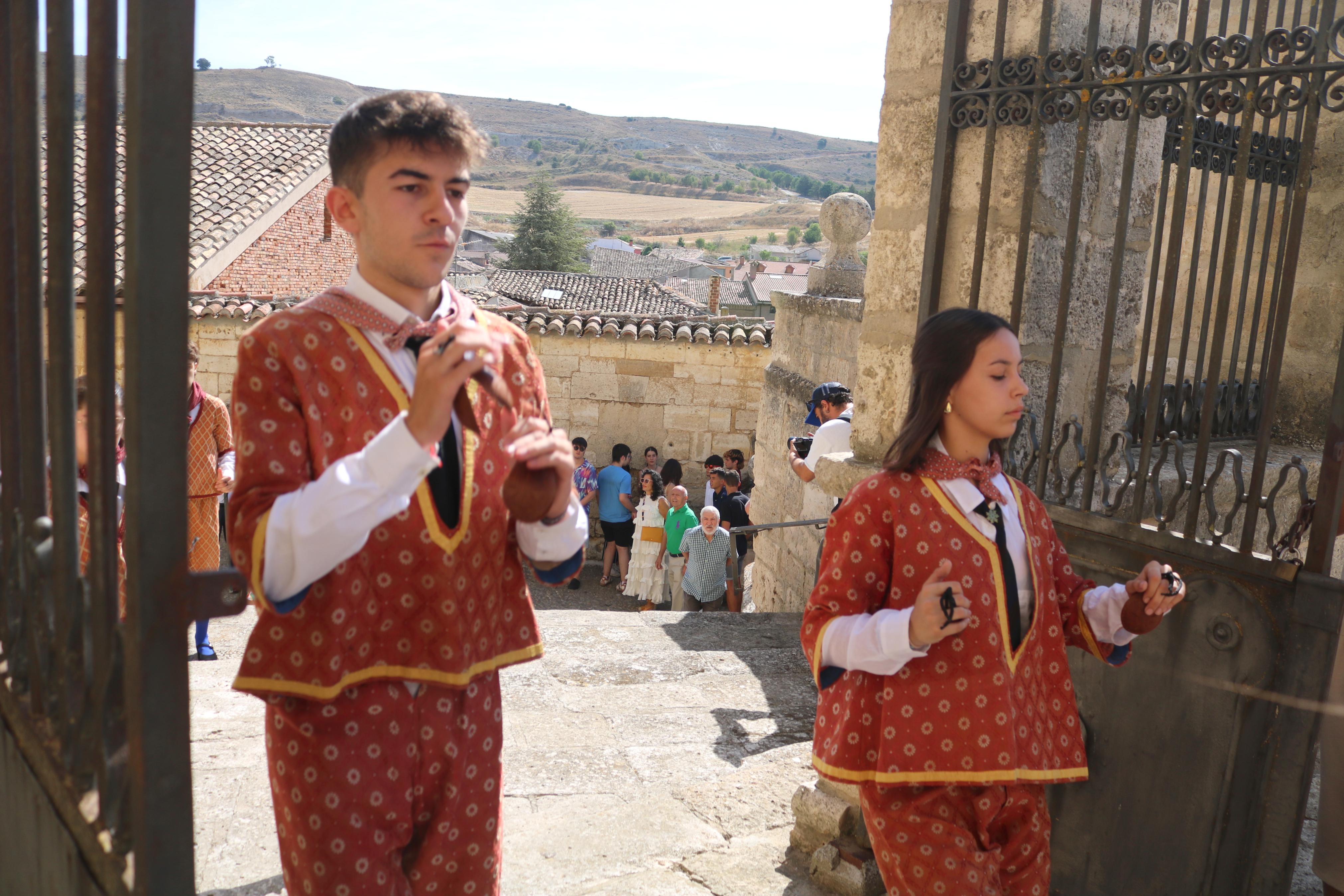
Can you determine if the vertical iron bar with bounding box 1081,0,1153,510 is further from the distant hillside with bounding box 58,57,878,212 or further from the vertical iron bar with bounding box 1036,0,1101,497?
the distant hillside with bounding box 58,57,878,212

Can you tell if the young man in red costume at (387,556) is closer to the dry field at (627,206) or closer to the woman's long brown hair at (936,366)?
the woman's long brown hair at (936,366)

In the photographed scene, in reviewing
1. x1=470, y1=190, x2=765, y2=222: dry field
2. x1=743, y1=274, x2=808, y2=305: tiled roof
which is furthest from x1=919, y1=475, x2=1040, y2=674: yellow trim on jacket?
x1=470, y1=190, x2=765, y2=222: dry field

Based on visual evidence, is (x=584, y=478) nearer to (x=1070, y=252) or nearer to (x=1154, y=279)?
(x=1154, y=279)

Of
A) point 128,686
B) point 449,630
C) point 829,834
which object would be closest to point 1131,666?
point 829,834

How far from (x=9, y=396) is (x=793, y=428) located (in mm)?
7920

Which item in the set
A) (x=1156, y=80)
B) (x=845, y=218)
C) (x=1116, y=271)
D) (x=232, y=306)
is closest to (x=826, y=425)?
(x=1116, y=271)

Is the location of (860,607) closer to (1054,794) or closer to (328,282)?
(1054,794)

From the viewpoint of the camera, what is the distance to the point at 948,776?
1906mm

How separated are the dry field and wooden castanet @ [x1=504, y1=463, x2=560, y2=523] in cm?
10263

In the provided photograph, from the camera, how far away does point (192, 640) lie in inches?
212

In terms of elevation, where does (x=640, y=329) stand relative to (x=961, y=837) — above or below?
above

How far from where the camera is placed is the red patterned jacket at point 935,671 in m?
1.92

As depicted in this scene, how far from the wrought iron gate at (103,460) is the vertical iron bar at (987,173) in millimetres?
2145

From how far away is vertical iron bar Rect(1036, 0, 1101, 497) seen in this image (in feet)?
8.55
